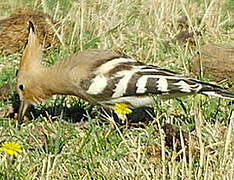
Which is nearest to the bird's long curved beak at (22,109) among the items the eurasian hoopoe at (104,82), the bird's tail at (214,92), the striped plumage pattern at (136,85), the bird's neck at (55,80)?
the eurasian hoopoe at (104,82)

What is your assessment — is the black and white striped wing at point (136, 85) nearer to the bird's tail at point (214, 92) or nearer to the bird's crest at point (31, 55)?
the bird's tail at point (214, 92)

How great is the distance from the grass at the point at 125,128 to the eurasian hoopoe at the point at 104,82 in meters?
0.15

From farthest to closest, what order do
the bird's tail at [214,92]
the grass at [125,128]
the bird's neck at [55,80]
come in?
the bird's neck at [55,80]
the bird's tail at [214,92]
the grass at [125,128]

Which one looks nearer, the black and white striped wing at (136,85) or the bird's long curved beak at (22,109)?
the black and white striped wing at (136,85)

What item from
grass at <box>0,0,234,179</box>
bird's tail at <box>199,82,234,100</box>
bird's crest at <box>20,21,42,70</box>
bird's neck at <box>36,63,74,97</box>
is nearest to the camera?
grass at <box>0,0,234,179</box>

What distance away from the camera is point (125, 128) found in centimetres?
457

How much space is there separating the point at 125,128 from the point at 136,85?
0.27m

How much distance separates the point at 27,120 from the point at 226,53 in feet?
5.22

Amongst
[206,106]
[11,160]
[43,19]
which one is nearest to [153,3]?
[43,19]

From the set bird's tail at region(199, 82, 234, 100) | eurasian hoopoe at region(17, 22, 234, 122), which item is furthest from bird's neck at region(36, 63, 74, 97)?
bird's tail at region(199, 82, 234, 100)

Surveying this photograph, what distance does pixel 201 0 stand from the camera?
7.86m

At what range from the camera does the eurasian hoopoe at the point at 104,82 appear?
447 cm

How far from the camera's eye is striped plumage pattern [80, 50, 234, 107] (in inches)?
175

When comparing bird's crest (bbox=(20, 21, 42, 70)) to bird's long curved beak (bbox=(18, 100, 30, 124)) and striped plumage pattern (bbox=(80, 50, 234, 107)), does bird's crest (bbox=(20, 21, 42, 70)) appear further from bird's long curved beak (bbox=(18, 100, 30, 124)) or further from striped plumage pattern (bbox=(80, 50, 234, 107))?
striped plumage pattern (bbox=(80, 50, 234, 107))
